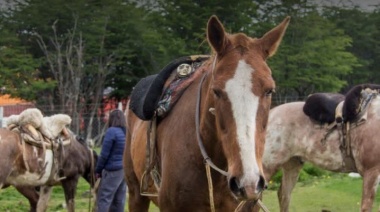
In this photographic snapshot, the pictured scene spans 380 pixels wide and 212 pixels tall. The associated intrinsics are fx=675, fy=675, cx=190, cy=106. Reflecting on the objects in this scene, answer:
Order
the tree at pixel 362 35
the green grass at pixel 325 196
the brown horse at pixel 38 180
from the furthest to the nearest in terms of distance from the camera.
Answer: the tree at pixel 362 35, the green grass at pixel 325 196, the brown horse at pixel 38 180

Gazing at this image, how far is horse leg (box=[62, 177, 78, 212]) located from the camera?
1070 cm

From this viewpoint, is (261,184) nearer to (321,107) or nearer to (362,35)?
(321,107)

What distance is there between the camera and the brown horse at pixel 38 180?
31.6 feet

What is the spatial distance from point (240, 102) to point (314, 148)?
6.30m

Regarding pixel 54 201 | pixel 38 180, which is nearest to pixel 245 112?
pixel 38 180

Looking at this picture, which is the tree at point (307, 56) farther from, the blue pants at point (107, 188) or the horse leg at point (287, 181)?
the blue pants at point (107, 188)

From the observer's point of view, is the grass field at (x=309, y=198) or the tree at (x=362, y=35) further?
the tree at (x=362, y=35)

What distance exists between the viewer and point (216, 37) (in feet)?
12.1

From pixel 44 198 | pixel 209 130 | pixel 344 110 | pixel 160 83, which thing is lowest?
pixel 44 198

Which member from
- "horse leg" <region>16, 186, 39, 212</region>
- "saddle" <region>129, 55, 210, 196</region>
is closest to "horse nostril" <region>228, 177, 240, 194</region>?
"saddle" <region>129, 55, 210, 196</region>

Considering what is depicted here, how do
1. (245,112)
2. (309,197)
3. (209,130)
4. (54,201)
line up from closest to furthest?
(245,112)
(209,130)
(309,197)
(54,201)

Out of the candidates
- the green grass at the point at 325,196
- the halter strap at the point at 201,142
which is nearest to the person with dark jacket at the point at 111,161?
the green grass at the point at 325,196

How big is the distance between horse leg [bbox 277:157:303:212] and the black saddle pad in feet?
2.60

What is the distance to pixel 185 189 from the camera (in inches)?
156
